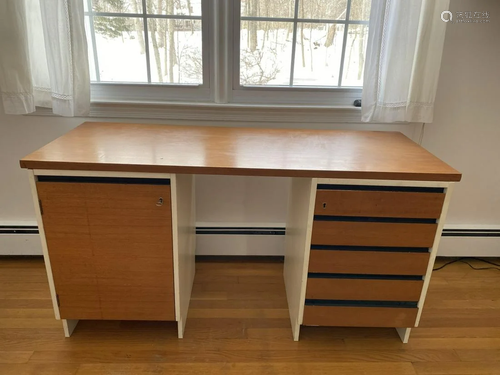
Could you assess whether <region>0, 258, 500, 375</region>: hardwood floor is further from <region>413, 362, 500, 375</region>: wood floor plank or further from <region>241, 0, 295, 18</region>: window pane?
<region>241, 0, 295, 18</region>: window pane

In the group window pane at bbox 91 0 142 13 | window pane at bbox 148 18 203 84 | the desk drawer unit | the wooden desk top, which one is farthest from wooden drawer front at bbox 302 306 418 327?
window pane at bbox 91 0 142 13

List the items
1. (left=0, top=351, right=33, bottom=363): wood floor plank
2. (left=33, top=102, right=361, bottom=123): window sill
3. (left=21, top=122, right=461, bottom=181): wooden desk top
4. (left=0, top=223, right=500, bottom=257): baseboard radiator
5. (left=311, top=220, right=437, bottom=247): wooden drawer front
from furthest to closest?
1. (left=0, top=223, right=500, bottom=257): baseboard radiator
2. (left=33, top=102, right=361, bottom=123): window sill
3. (left=0, top=351, right=33, bottom=363): wood floor plank
4. (left=311, top=220, right=437, bottom=247): wooden drawer front
5. (left=21, top=122, right=461, bottom=181): wooden desk top

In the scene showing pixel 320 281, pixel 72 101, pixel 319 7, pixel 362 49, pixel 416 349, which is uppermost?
pixel 319 7

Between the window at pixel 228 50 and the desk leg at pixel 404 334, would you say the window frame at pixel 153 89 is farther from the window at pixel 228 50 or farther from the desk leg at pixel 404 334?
the desk leg at pixel 404 334

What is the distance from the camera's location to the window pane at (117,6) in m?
1.66

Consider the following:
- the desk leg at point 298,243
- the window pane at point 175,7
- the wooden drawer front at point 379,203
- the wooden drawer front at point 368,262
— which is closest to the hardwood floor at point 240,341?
the desk leg at point 298,243

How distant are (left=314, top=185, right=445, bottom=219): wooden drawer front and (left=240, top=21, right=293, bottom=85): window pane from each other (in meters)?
0.82

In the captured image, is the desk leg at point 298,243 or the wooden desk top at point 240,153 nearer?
the wooden desk top at point 240,153

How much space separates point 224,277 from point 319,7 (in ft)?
4.72

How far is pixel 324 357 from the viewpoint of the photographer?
1.46 m

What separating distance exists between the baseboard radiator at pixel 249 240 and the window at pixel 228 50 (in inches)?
28.1

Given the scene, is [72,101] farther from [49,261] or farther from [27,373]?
[27,373]

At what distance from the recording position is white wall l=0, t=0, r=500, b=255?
1.71 m

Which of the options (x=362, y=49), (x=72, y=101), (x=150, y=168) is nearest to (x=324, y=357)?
(x=150, y=168)
